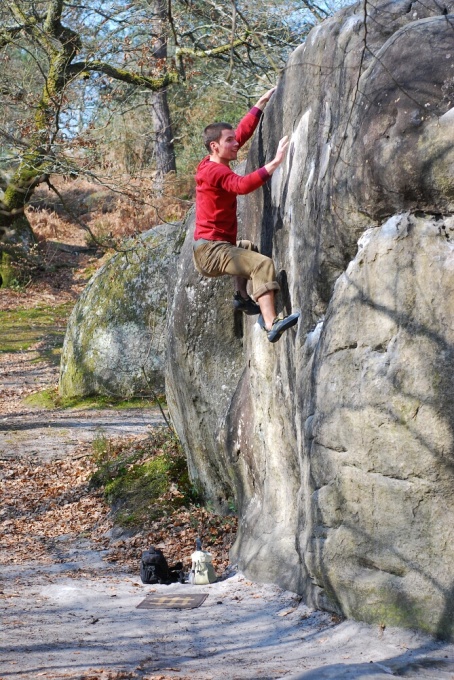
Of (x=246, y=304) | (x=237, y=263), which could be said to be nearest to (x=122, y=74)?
(x=246, y=304)

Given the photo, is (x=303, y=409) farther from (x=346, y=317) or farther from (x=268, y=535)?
(x=268, y=535)

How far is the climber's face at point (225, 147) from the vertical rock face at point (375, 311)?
0.49 m

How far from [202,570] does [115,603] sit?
35.2 inches

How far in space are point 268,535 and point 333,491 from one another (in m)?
2.00

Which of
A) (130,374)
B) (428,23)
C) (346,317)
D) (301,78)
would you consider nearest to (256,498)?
(346,317)

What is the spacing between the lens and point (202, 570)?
7.84 meters

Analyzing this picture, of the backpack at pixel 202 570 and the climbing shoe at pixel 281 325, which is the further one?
the backpack at pixel 202 570

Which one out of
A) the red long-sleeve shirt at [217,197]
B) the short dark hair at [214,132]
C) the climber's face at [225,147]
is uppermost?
the short dark hair at [214,132]

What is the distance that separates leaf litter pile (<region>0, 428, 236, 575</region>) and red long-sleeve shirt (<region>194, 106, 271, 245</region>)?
3268 millimetres

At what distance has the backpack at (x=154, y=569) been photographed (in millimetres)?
8008

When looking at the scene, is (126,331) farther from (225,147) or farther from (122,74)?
(225,147)

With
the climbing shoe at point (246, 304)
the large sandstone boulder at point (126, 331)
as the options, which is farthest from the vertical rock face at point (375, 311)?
the large sandstone boulder at point (126, 331)

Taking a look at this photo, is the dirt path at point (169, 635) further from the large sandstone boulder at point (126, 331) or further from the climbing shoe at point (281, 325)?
the large sandstone boulder at point (126, 331)

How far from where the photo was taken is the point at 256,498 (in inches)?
330
